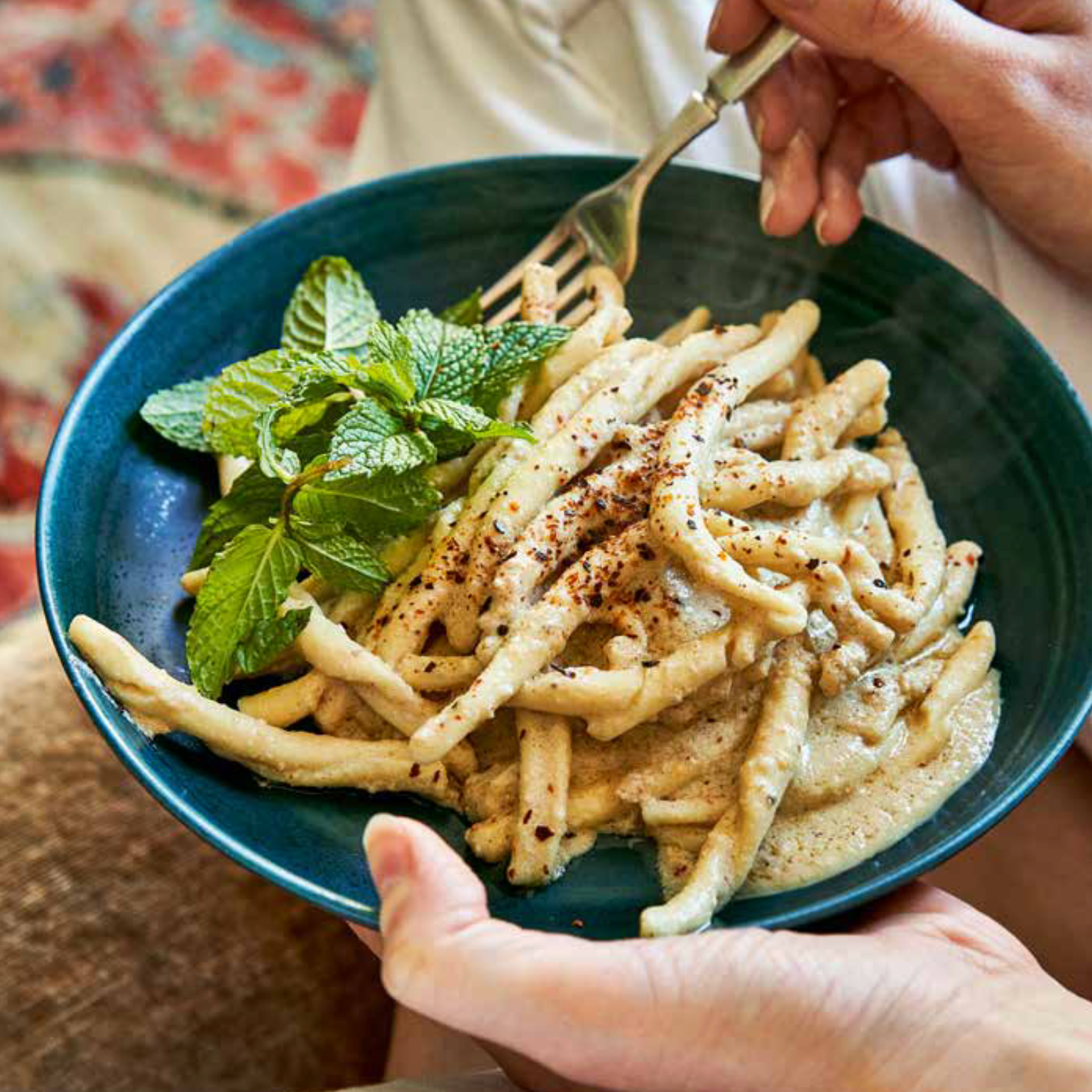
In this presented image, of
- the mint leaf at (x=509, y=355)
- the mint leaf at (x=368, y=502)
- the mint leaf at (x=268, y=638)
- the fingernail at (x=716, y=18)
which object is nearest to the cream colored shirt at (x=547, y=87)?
the fingernail at (x=716, y=18)

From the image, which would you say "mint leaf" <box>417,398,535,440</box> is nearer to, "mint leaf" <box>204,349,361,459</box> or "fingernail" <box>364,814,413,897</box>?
"mint leaf" <box>204,349,361,459</box>

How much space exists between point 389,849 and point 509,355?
1.82 feet

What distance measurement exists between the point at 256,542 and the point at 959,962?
712mm

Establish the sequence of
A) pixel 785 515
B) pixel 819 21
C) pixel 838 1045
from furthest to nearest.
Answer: pixel 819 21, pixel 785 515, pixel 838 1045

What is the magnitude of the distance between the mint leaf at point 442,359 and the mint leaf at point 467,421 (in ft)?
0.12

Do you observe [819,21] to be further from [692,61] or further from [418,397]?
[418,397]

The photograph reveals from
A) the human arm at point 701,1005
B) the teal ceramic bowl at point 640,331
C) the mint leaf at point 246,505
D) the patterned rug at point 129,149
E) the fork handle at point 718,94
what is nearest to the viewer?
the human arm at point 701,1005

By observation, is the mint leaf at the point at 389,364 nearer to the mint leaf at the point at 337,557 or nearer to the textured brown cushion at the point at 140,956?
the mint leaf at the point at 337,557

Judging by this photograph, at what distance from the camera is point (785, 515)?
1.30m

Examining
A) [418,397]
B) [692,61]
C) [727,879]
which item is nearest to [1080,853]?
[727,879]

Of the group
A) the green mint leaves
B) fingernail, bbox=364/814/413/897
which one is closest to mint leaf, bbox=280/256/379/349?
the green mint leaves

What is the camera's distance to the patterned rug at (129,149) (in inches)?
102

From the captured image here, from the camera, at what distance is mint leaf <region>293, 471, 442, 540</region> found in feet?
3.84

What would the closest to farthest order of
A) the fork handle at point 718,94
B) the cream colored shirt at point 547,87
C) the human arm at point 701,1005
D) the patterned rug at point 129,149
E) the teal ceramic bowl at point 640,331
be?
the human arm at point 701,1005
the teal ceramic bowl at point 640,331
the fork handle at point 718,94
the cream colored shirt at point 547,87
the patterned rug at point 129,149
